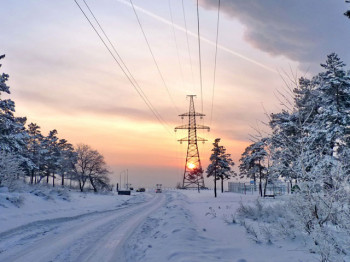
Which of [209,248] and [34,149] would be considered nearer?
[209,248]

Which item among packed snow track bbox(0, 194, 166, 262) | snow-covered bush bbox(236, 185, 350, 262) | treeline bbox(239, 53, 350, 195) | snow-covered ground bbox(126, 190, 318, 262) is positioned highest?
treeline bbox(239, 53, 350, 195)

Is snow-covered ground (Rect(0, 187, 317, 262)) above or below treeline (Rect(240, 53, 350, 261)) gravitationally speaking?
below

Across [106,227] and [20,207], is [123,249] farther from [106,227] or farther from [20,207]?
[20,207]

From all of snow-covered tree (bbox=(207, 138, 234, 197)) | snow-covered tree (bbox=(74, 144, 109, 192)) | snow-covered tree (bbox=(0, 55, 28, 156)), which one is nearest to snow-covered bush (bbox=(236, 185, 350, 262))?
snow-covered tree (bbox=(0, 55, 28, 156))

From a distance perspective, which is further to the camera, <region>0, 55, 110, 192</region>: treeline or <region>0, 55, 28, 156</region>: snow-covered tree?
<region>0, 55, 110, 192</region>: treeline

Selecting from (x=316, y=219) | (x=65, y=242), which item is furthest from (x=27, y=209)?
(x=316, y=219)

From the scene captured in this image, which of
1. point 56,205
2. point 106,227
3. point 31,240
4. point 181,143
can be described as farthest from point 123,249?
point 181,143

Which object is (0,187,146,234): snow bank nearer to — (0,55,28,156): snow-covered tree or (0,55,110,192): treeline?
(0,55,28,156): snow-covered tree

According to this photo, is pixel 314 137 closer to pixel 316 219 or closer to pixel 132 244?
pixel 316 219

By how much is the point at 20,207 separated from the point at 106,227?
8.34 meters

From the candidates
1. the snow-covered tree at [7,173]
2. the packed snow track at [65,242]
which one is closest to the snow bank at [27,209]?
the packed snow track at [65,242]

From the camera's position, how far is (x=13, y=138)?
36500 mm

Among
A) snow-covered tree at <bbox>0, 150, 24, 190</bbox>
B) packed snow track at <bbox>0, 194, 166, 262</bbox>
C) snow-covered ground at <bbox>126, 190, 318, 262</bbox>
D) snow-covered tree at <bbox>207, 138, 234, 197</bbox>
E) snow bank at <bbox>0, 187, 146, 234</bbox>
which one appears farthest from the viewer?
snow-covered tree at <bbox>207, 138, 234, 197</bbox>

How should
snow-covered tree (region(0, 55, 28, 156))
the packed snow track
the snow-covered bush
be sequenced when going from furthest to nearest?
1. snow-covered tree (region(0, 55, 28, 156))
2. the packed snow track
3. the snow-covered bush
